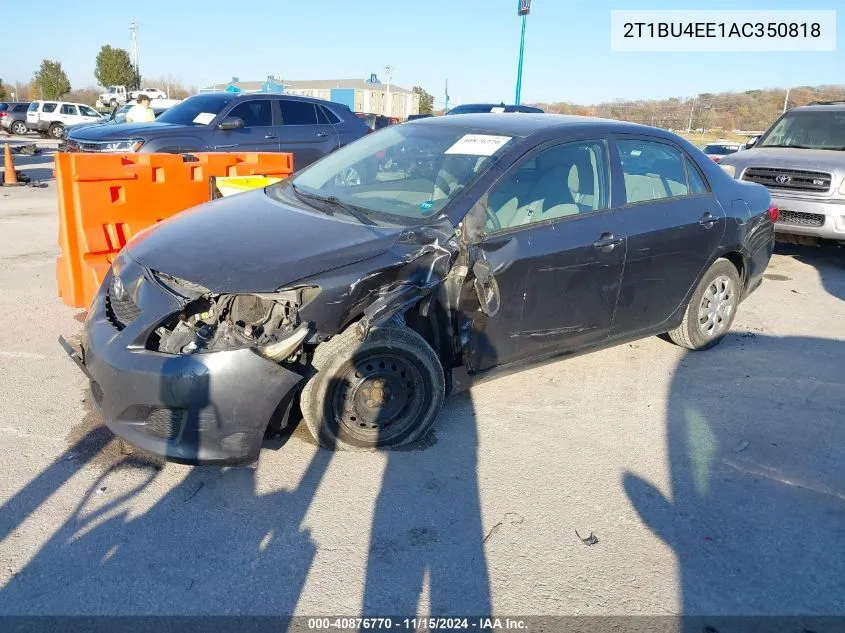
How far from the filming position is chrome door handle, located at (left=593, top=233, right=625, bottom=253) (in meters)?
3.86

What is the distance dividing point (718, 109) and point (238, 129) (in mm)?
27724

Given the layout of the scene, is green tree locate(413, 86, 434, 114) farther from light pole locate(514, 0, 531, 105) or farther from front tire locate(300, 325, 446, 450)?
front tire locate(300, 325, 446, 450)

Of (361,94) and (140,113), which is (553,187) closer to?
(140,113)

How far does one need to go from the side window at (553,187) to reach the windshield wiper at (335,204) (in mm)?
664

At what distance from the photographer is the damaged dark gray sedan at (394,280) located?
113 inches

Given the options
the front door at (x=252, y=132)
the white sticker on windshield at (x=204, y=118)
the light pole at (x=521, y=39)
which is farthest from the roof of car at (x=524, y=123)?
the light pole at (x=521, y=39)

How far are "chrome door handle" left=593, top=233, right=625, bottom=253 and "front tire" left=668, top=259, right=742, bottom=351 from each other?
113 cm

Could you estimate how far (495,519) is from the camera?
289cm

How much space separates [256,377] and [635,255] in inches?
96.5

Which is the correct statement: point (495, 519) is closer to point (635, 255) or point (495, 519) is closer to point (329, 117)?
point (635, 255)

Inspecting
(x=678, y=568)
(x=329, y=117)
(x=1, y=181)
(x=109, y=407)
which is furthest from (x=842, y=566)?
(x=1, y=181)

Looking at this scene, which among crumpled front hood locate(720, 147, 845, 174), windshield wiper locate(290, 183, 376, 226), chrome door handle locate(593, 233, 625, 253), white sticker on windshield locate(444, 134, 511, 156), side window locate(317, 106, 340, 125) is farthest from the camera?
side window locate(317, 106, 340, 125)

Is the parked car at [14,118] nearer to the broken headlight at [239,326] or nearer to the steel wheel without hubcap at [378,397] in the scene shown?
the broken headlight at [239,326]

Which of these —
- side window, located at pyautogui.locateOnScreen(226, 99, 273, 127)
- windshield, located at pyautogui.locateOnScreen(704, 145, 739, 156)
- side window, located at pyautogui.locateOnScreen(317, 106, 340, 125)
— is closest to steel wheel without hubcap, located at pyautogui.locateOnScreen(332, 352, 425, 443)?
side window, located at pyautogui.locateOnScreen(226, 99, 273, 127)
